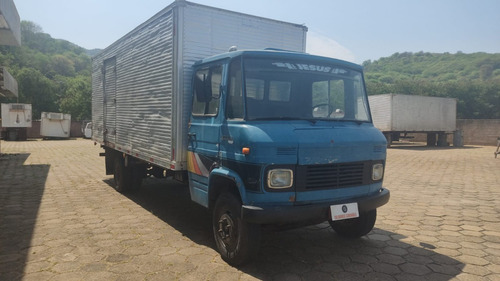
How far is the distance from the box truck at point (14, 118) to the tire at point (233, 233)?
91.5 ft

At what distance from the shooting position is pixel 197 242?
472 centimetres

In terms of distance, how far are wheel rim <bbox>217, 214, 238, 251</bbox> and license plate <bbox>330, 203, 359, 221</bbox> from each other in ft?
3.65

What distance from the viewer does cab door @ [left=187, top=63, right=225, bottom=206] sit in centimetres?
420

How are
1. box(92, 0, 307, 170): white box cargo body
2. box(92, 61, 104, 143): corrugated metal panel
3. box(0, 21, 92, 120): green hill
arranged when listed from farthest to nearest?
box(0, 21, 92, 120): green hill < box(92, 61, 104, 143): corrugated metal panel < box(92, 0, 307, 170): white box cargo body

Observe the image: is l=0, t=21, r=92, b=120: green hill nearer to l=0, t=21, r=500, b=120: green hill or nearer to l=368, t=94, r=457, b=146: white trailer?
l=0, t=21, r=500, b=120: green hill

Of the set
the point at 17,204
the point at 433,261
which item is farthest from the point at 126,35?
the point at 433,261

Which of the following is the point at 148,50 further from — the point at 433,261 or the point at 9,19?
the point at 9,19

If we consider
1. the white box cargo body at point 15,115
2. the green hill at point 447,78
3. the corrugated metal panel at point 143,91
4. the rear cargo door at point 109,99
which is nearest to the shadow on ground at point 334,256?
the corrugated metal panel at point 143,91

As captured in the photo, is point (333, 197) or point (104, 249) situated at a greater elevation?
point (333, 197)

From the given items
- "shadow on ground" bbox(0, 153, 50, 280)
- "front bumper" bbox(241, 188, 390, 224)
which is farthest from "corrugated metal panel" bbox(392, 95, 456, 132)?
"front bumper" bbox(241, 188, 390, 224)

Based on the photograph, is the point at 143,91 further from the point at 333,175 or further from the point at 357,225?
the point at 357,225

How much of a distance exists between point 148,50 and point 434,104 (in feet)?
77.7

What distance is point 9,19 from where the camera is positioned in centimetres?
975

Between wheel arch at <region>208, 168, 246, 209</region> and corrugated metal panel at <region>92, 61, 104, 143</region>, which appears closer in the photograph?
wheel arch at <region>208, 168, 246, 209</region>
